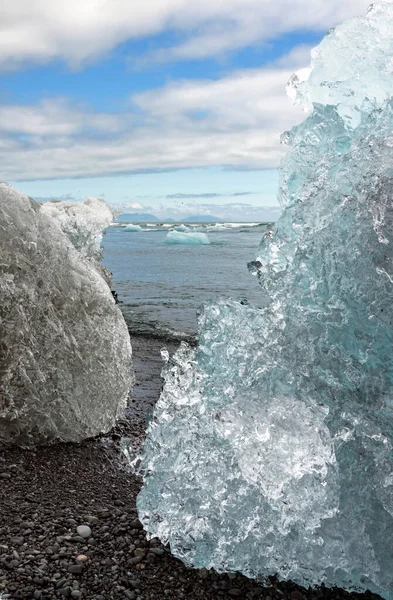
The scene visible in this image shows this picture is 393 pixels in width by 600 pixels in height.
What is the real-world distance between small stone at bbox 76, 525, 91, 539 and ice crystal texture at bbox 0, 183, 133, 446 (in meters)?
1.57

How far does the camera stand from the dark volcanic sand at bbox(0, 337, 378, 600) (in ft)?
11.3

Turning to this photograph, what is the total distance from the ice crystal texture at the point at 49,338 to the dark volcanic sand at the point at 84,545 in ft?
1.12

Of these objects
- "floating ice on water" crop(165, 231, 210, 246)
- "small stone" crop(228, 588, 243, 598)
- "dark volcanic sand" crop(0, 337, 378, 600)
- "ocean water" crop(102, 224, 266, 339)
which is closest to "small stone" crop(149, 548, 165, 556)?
"dark volcanic sand" crop(0, 337, 378, 600)

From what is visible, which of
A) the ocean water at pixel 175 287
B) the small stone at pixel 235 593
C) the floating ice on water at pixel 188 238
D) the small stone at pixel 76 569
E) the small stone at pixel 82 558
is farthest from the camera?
the floating ice on water at pixel 188 238

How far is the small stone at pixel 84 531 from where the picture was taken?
395 centimetres

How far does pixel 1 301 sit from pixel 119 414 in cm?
174

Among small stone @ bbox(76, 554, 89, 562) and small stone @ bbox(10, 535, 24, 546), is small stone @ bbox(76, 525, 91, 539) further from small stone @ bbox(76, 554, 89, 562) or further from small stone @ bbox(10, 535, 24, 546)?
small stone @ bbox(10, 535, 24, 546)

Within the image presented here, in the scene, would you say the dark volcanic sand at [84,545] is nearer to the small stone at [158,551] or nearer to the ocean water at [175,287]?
the small stone at [158,551]

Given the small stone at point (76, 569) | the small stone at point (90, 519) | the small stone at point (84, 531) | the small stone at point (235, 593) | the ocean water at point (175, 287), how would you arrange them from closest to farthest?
the small stone at point (235, 593) → the small stone at point (76, 569) → the small stone at point (84, 531) → the small stone at point (90, 519) → the ocean water at point (175, 287)

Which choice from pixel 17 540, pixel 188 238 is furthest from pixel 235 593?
pixel 188 238

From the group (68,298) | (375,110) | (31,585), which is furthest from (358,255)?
(68,298)

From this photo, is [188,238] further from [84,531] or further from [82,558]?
[82,558]

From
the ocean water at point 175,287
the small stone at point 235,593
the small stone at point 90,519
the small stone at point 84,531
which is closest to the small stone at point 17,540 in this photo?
the small stone at point 84,531

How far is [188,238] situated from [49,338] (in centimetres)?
4910
